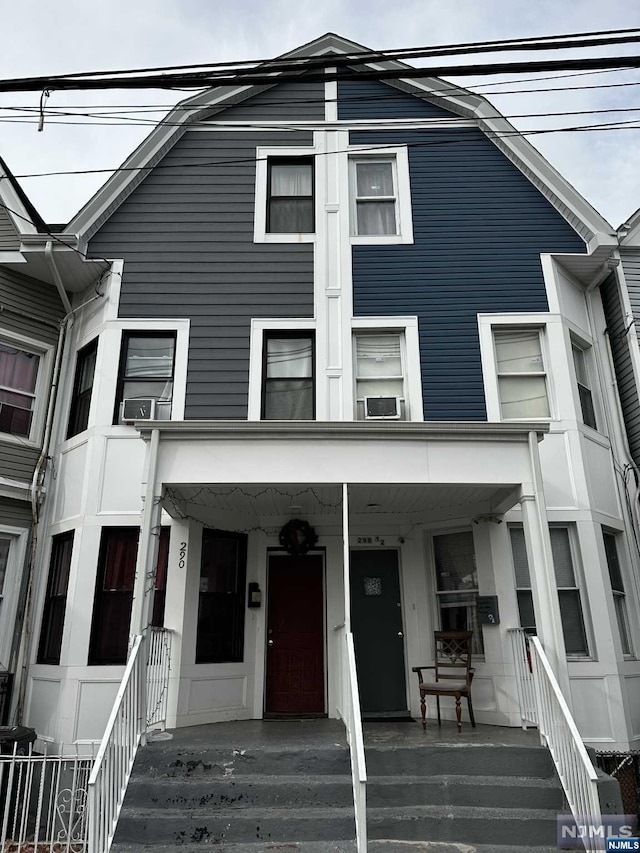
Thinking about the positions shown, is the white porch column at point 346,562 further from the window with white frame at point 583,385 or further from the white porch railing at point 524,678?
the window with white frame at point 583,385

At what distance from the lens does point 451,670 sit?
854 cm

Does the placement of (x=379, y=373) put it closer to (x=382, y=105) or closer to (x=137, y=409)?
(x=137, y=409)

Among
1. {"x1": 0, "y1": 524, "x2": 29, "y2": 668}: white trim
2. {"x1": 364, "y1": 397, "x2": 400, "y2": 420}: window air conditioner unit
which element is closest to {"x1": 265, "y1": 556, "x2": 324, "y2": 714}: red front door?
{"x1": 364, "y1": 397, "x2": 400, "y2": 420}: window air conditioner unit

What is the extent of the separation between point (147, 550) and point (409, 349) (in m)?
4.82

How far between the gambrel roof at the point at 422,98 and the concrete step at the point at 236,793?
7533 millimetres

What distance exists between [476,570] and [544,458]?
5.81ft

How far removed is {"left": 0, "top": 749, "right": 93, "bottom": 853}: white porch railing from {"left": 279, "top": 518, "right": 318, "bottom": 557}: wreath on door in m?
3.49

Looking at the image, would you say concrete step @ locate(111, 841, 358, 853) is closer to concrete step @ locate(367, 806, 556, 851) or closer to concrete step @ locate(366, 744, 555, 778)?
concrete step @ locate(367, 806, 556, 851)

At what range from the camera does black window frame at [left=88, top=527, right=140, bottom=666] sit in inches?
328

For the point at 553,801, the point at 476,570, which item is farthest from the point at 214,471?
the point at 553,801

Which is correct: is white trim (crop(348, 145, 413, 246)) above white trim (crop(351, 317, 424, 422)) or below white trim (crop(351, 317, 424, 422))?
above

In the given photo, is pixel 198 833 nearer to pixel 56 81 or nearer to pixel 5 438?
pixel 5 438

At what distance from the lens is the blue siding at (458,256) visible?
9.57 metres

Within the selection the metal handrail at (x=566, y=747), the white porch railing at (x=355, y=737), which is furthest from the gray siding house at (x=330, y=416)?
the white porch railing at (x=355, y=737)
